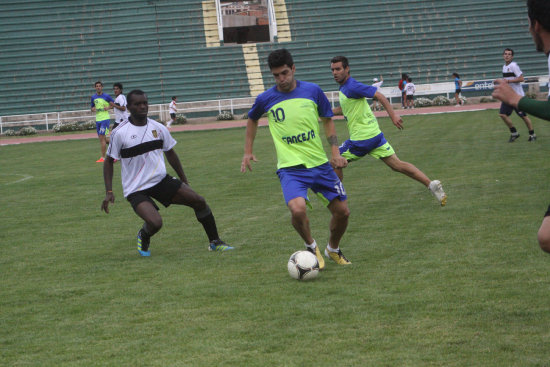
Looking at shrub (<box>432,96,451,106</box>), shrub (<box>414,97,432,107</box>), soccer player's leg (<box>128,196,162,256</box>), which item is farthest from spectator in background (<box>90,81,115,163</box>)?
shrub (<box>432,96,451,106</box>)

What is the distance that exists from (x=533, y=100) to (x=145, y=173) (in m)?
5.41

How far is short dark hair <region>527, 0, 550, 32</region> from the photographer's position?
450 centimetres

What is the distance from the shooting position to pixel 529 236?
8242mm

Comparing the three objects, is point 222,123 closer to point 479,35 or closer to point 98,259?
point 479,35

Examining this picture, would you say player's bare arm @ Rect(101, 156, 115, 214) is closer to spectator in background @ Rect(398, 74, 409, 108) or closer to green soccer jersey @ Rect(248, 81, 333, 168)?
green soccer jersey @ Rect(248, 81, 333, 168)

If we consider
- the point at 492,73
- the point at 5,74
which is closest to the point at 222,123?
the point at 5,74

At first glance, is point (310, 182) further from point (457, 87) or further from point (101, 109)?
point (457, 87)

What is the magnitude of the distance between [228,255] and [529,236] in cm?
347

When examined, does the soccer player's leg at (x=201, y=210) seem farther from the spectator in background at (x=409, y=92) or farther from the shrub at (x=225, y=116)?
the spectator in background at (x=409, y=92)

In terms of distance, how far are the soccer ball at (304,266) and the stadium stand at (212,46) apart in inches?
1417

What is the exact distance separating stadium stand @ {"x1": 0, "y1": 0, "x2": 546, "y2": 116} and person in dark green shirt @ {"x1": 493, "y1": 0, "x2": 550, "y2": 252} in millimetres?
38050

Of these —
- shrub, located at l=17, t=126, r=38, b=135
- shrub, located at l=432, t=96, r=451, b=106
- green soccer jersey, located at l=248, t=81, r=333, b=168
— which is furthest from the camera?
shrub, located at l=432, t=96, r=451, b=106

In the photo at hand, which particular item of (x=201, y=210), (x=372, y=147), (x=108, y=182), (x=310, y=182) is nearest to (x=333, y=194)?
(x=310, y=182)

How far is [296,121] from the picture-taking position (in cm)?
738
